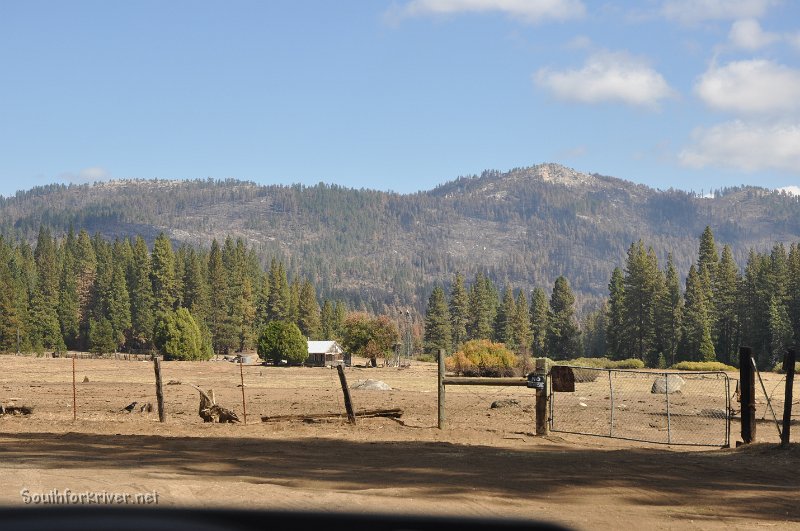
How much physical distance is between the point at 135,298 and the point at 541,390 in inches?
5144

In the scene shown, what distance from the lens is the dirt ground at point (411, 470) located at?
1130 centimetres

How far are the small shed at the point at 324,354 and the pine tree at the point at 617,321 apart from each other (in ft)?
124

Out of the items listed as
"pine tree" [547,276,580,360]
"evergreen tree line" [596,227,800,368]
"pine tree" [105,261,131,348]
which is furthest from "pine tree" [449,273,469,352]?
"pine tree" [105,261,131,348]

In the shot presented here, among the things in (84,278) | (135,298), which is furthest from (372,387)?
(84,278)

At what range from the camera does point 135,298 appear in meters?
144

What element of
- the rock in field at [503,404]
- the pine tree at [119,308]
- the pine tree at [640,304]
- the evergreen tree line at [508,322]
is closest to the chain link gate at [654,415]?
the rock in field at [503,404]

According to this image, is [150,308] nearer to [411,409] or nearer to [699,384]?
[699,384]

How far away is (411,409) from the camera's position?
108ft

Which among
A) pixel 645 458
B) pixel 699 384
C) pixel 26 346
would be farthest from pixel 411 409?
pixel 26 346

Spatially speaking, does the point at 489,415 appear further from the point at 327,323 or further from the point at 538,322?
the point at 327,323

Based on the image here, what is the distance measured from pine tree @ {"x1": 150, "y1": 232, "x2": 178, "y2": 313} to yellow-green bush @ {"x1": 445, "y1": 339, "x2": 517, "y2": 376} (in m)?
65.4

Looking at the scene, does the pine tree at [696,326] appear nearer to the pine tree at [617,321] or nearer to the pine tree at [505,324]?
the pine tree at [617,321]

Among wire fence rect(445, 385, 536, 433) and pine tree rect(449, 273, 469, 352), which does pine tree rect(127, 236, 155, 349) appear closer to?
pine tree rect(449, 273, 469, 352)

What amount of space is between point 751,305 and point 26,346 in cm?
9815
